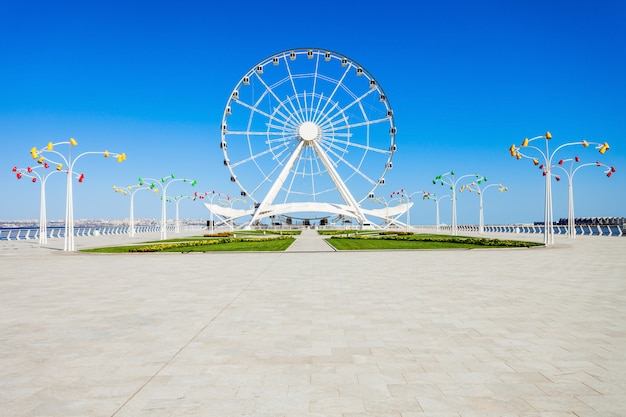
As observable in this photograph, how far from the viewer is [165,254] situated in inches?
1033

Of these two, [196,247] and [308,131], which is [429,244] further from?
[308,131]

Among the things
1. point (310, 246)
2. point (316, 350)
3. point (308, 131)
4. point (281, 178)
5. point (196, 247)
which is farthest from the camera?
point (281, 178)

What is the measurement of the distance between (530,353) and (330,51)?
5239cm

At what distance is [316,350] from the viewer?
6.30 meters

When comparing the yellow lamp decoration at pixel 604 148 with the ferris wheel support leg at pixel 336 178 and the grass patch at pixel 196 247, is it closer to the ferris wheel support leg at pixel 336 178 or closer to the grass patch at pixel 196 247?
the grass patch at pixel 196 247

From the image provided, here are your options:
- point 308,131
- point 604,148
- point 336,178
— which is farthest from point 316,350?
point 336,178

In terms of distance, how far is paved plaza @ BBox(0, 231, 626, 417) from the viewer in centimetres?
447

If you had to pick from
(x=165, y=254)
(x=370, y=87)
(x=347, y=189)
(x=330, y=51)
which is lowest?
(x=165, y=254)

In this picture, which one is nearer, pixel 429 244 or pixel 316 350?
pixel 316 350

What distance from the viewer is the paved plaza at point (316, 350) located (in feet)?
14.7

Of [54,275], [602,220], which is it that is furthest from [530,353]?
[602,220]

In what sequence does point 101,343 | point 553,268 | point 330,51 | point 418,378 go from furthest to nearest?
point 330,51
point 553,268
point 101,343
point 418,378

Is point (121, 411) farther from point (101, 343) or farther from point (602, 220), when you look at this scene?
point (602, 220)

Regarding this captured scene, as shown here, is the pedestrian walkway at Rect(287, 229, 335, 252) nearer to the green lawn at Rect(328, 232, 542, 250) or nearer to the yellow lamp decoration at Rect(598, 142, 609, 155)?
the green lawn at Rect(328, 232, 542, 250)
